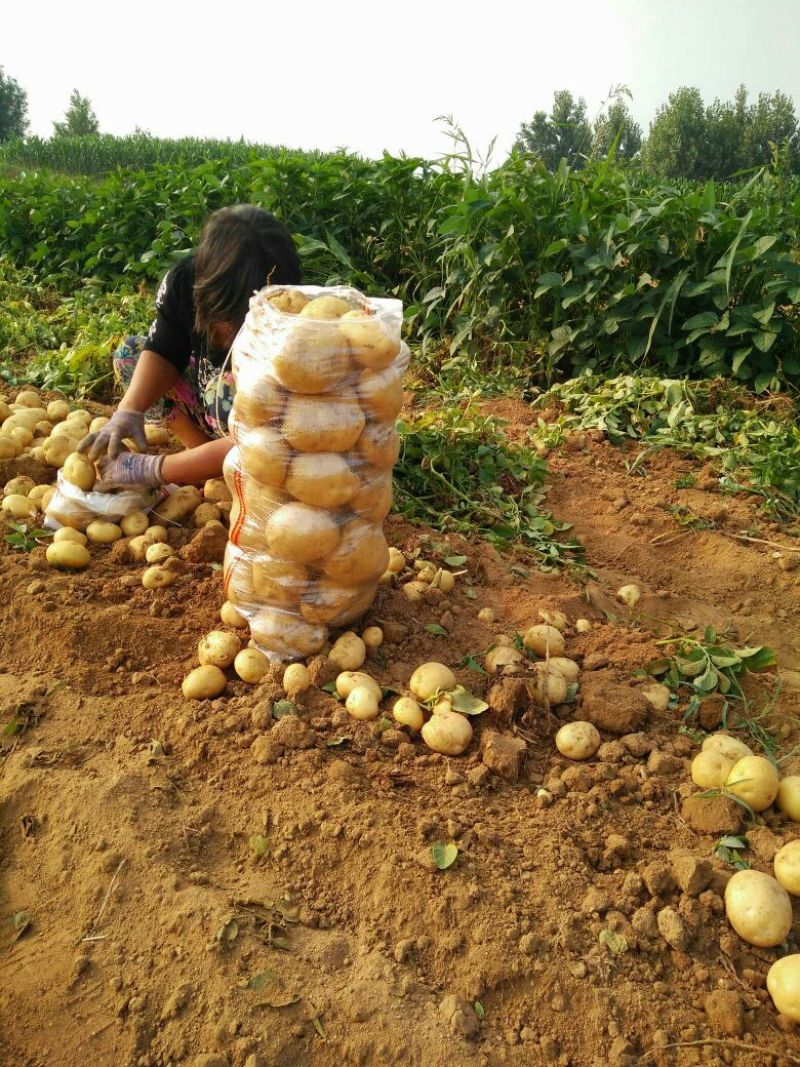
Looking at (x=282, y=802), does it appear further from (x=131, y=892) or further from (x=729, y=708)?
(x=729, y=708)

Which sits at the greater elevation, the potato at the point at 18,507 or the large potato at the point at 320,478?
the large potato at the point at 320,478

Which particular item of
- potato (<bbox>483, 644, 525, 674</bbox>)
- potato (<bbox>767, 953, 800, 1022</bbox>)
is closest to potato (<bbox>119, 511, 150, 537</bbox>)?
potato (<bbox>483, 644, 525, 674</bbox>)

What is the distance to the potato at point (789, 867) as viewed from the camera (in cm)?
187

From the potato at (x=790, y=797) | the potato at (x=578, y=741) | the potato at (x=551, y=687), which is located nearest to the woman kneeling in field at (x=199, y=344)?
the potato at (x=551, y=687)

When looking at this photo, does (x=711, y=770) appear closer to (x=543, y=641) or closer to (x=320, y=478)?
(x=543, y=641)

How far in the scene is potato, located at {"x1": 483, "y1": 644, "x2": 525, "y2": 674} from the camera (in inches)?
97.2

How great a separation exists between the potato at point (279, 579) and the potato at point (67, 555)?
2.96 ft

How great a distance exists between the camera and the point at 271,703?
2.31 metres

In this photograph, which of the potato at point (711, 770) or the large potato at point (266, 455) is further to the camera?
the large potato at point (266, 455)

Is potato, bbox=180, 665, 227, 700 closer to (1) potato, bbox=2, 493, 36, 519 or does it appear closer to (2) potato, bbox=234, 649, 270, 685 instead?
(2) potato, bbox=234, 649, 270, 685

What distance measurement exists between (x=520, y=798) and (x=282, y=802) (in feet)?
2.08

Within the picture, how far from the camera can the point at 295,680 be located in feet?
7.72

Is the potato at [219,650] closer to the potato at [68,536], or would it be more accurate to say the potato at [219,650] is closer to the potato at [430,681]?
the potato at [430,681]

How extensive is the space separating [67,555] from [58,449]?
69cm
